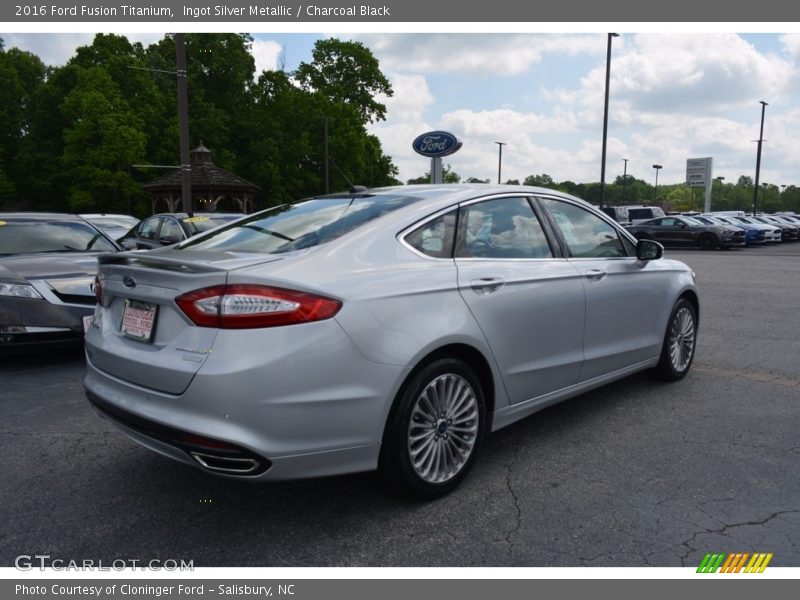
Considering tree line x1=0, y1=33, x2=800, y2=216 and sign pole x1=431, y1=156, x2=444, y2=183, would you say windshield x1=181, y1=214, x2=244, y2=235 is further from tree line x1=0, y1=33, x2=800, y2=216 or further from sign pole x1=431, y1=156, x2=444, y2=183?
tree line x1=0, y1=33, x2=800, y2=216

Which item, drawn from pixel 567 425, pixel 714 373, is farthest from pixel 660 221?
pixel 567 425

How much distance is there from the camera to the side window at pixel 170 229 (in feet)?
36.4

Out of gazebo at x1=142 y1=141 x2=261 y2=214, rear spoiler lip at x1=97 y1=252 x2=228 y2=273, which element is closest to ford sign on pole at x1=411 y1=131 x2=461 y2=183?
rear spoiler lip at x1=97 y1=252 x2=228 y2=273

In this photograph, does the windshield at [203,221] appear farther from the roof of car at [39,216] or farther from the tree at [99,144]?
the tree at [99,144]

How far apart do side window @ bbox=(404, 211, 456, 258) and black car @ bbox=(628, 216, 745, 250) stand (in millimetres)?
24202

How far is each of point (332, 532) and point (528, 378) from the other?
4.72ft

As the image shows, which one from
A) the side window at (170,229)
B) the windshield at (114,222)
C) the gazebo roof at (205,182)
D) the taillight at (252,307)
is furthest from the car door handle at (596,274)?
the gazebo roof at (205,182)

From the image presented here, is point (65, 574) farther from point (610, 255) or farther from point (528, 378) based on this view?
point (610, 255)

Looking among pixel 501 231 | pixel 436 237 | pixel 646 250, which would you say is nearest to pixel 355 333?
pixel 436 237

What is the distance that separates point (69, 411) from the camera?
477cm

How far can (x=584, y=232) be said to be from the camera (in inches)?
177

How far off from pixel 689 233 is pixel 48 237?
86.8ft

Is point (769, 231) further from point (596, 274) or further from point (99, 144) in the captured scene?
point (99, 144)

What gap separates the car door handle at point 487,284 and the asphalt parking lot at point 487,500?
1.03 metres
